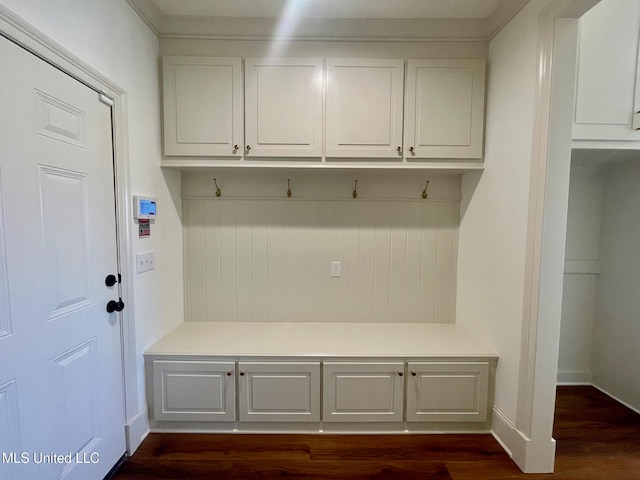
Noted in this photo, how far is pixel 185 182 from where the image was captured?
2.29 metres

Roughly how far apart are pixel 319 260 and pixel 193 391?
1.24 m

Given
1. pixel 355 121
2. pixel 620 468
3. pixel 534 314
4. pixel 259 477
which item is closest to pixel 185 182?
pixel 355 121

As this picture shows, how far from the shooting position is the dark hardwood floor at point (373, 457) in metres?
1.64

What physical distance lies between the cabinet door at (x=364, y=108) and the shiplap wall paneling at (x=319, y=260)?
49cm

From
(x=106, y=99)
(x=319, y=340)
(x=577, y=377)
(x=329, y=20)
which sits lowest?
(x=577, y=377)

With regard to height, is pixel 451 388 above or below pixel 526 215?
below

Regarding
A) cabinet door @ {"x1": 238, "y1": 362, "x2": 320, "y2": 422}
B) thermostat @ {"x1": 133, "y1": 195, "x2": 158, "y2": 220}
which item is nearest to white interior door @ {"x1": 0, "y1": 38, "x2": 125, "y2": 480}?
thermostat @ {"x1": 133, "y1": 195, "x2": 158, "y2": 220}

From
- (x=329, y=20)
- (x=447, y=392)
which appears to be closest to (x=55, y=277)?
(x=329, y=20)

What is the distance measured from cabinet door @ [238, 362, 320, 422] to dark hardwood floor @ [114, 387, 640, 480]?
14cm

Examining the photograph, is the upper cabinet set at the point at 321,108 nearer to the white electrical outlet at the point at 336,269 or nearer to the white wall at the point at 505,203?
the white wall at the point at 505,203

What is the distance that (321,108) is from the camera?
1949mm

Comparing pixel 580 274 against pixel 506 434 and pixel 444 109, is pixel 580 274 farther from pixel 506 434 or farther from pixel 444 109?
pixel 444 109

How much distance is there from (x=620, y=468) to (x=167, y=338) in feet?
9.49

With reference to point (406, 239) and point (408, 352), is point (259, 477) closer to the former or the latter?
point (408, 352)
